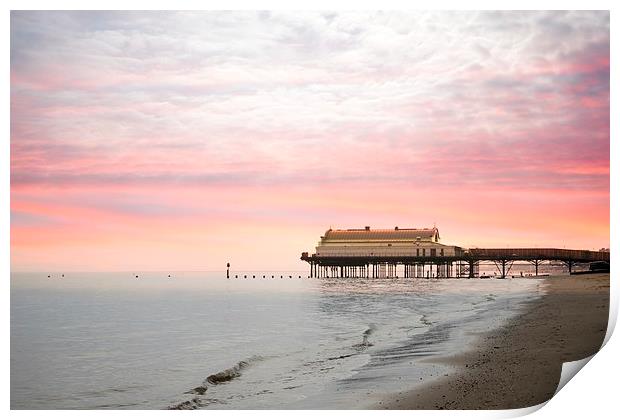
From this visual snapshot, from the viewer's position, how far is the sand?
7.07 meters

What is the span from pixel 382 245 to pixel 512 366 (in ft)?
105

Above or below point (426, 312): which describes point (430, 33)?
above

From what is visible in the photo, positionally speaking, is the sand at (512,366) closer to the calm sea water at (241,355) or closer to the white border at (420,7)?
the white border at (420,7)

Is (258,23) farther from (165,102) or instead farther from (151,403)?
(151,403)

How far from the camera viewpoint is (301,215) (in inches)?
578

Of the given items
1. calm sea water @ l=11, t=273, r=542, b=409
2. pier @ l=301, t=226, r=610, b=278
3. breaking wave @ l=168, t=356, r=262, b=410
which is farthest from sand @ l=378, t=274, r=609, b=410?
pier @ l=301, t=226, r=610, b=278

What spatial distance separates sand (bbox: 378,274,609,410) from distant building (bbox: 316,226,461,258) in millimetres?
27574

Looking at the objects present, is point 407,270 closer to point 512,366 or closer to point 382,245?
point 382,245

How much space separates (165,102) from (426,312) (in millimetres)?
9702

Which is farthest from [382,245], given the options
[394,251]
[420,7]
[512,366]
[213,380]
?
[512,366]

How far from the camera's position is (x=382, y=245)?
1587 inches

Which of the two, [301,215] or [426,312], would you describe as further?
[426,312]

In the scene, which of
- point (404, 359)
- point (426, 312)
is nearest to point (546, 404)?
point (404, 359)
